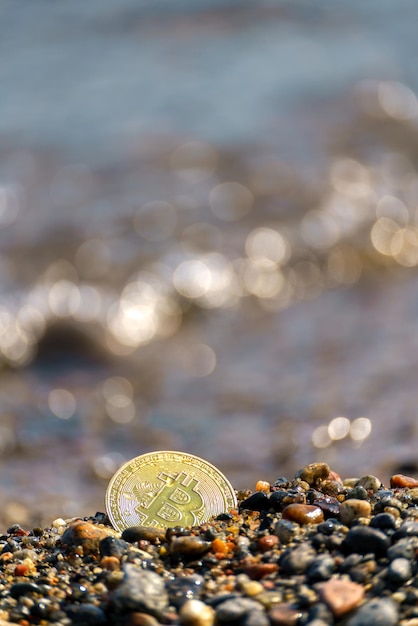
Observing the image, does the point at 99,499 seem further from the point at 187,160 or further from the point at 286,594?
the point at 187,160

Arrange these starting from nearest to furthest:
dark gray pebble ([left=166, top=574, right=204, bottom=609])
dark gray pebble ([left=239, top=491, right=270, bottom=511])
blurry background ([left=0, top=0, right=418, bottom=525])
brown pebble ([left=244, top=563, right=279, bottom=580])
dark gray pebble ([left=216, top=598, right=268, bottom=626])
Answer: dark gray pebble ([left=216, top=598, right=268, bottom=626])
dark gray pebble ([left=166, top=574, right=204, bottom=609])
brown pebble ([left=244, top=563, right=279, bottom=580])
dark gray pebble ([left=239, top=491, right=270, bottom=511])
blurry background ([left=0, top=0, right=418, bottom=525])

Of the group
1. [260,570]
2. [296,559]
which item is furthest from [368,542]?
[260,570]

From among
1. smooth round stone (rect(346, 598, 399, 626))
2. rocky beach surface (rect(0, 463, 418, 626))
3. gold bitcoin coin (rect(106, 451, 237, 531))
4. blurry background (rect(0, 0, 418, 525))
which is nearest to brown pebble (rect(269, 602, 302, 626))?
rocky beach surface (rect(0, 463, 418, 626))

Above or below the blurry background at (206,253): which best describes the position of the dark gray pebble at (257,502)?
below

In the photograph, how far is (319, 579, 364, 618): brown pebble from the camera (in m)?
2.32

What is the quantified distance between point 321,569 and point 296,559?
101mm

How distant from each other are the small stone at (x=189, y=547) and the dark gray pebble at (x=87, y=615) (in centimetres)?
37

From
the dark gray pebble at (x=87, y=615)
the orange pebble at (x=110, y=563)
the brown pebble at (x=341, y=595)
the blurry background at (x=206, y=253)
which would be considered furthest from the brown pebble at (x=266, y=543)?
the blurry background at (x=206, y=253)

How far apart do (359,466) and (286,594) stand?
263 cm

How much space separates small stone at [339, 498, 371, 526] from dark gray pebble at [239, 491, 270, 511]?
0.98 ft

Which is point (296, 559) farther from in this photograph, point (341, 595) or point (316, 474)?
point (316, 474)

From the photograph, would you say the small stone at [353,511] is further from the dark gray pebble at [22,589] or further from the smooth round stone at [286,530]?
the dark gray pebble at [22,589]

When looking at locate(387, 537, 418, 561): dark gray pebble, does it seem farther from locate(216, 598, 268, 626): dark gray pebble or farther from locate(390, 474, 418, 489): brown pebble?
locate(390, 474, 418, 489): brown pebble

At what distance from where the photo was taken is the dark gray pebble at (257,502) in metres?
3.04
